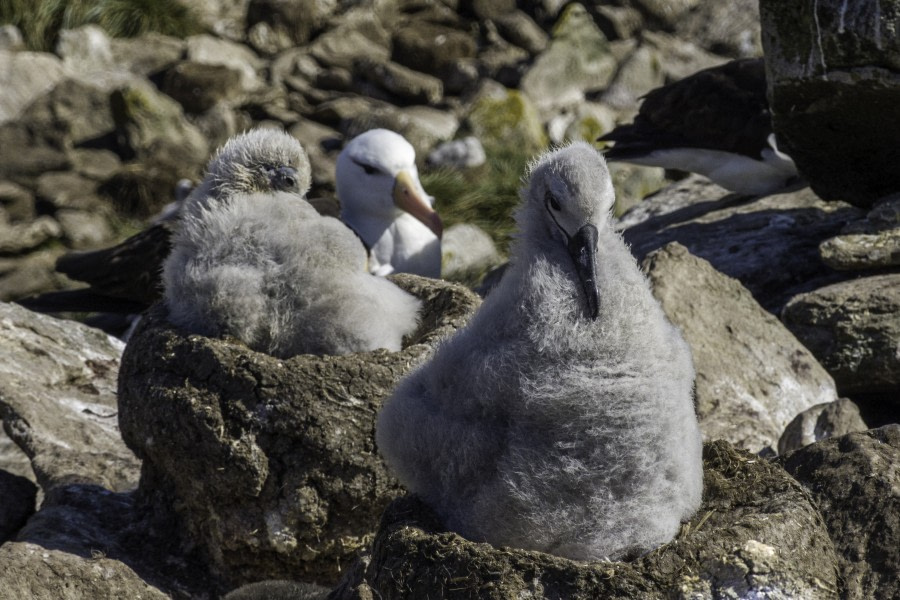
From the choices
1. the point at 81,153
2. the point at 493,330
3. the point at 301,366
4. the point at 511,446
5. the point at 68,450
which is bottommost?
the point at 81,153

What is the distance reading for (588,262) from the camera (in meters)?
2.84

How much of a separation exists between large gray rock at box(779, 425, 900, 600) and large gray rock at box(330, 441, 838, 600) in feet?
0.74

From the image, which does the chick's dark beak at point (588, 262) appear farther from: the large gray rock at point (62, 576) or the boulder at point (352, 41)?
the boulder at point (352, 41)

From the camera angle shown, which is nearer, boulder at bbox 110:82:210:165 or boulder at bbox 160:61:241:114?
boulder at bbox 110:82:210:165

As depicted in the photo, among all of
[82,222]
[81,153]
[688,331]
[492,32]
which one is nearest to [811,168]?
[688,331]

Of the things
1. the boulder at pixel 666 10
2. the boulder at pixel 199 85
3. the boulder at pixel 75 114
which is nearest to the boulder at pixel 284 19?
the boulder at pixel 199 85

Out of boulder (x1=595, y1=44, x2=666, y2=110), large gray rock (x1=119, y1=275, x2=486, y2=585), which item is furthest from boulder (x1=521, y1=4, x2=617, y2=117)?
large gray rock (x1=119, y1=275, x2=486, y2=585)

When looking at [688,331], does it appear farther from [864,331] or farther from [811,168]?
[811,168]

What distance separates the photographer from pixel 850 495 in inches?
132

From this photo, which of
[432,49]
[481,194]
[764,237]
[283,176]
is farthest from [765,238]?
[432,49]

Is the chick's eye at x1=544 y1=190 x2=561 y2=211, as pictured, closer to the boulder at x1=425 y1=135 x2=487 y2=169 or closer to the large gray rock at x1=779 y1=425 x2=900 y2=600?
the large gray rock at x1=779 y1=425 x2=900 y2=600

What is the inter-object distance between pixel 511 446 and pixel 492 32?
1450cm

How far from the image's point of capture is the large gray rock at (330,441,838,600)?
2.77m

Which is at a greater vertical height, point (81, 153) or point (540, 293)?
point (540, 293)
